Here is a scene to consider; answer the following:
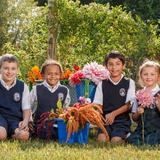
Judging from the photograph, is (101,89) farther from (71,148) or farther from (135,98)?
(71,148)

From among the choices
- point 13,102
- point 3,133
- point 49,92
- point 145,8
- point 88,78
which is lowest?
point 3,133

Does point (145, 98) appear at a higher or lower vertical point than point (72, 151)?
higher

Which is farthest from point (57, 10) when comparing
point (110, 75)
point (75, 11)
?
point (110, 75)

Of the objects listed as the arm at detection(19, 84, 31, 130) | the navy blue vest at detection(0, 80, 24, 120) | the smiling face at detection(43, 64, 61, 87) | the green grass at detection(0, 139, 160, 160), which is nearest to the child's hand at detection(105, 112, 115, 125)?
the green grass at detection(0, 139, 160, 160)

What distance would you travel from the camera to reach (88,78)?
19.0 ft

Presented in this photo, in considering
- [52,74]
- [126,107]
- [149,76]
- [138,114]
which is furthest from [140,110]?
[52,74]

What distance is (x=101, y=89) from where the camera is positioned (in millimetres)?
5633

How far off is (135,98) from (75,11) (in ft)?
17.9

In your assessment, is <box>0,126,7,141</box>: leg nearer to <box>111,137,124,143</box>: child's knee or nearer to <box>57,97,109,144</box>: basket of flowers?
<box>57,97,109,144</box>: basket of flowers

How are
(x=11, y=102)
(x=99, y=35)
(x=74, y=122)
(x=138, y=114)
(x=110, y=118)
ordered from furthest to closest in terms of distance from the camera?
(x=99, y=35), (x=11, y=102), (x=110, y=118), (x=138, y=114), (x=74, y=122)

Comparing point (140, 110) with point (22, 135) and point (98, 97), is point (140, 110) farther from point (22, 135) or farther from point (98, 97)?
point (22, 135)

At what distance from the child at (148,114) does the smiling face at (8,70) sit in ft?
4.52

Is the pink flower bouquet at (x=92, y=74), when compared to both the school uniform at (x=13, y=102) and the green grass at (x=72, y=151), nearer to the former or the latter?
the school uniform at (x=13, y=102)

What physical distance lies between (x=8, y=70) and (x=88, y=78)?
3.12 ft
